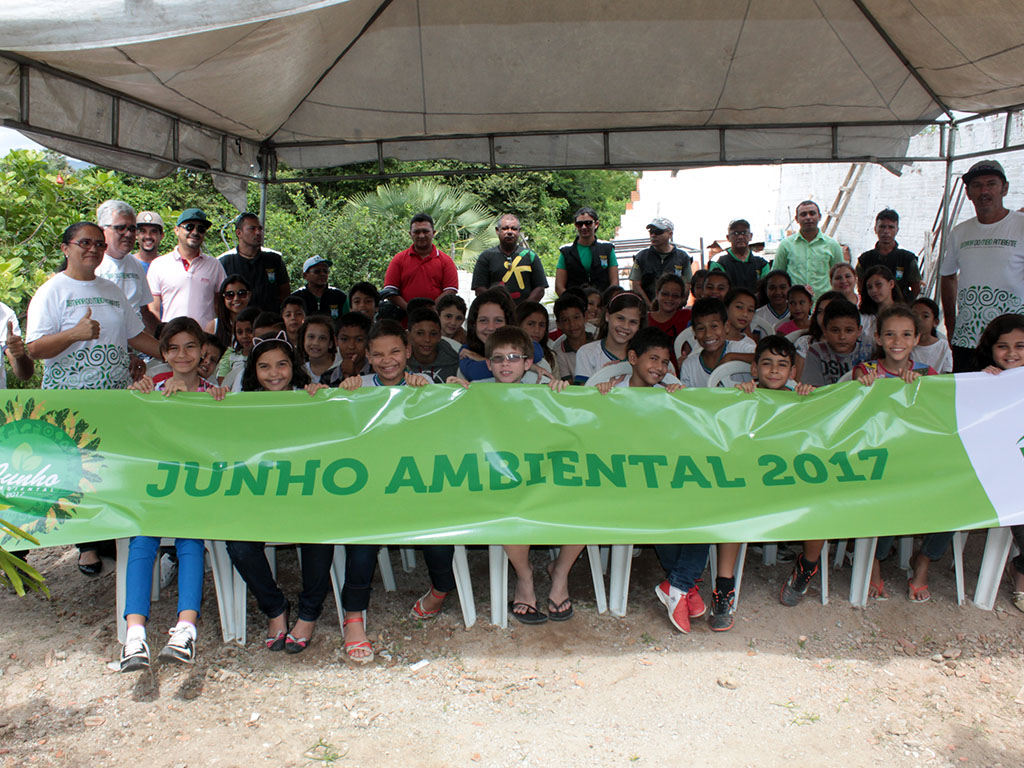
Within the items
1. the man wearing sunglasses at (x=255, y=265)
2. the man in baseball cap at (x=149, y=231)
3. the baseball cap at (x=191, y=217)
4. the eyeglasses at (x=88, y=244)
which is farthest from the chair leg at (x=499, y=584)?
the man in baseball cap at (x=149, y=231)

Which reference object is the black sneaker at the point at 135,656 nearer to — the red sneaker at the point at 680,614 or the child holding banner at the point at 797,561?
the red sneaker at the point at 680,614

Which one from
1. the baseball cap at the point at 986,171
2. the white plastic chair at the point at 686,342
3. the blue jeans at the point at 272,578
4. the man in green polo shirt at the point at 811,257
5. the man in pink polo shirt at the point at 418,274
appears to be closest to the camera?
the blue jeans at the point at 272,578

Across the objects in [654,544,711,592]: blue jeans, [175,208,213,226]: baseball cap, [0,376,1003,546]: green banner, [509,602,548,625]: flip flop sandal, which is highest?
[175,208,213,226]: baseball cap

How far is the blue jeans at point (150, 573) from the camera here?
3.26 m

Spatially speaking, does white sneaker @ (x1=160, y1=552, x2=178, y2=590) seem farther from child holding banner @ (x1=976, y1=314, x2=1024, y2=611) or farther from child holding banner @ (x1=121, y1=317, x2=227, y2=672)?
child holding banner @ (x1=976, y1=314, x2=1024, y2=611)

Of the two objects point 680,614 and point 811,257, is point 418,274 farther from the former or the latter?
point 680,614

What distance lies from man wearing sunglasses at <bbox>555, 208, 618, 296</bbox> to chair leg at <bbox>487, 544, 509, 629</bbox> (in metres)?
4.18

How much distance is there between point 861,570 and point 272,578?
9.06 ft

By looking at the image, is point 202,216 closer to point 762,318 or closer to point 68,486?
point 68,486

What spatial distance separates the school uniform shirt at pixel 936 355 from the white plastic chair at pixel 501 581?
2.42m

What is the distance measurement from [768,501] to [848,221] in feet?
49.0

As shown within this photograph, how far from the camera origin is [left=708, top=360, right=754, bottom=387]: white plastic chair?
426 cm

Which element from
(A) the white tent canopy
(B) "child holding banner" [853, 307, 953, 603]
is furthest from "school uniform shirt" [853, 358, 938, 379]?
(A) the white tent canopy

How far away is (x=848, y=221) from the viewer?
652 inches
